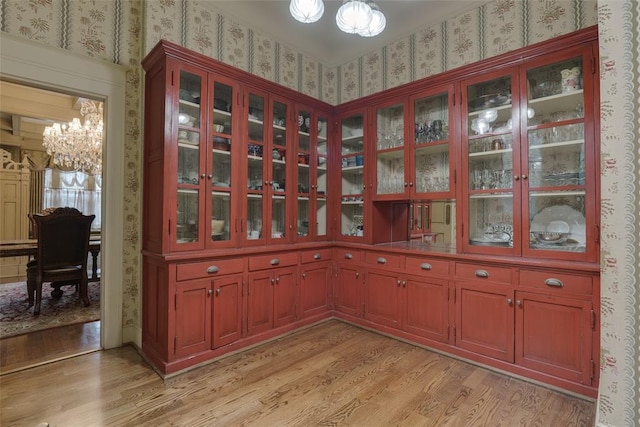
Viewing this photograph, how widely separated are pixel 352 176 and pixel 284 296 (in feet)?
5.24

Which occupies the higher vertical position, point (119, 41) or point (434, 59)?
point (434, 59)

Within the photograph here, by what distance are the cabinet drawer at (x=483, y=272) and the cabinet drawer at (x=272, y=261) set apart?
1.58 meters

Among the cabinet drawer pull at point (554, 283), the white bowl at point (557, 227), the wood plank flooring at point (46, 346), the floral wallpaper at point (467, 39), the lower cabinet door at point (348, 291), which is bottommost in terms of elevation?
the wood plank flooring at point (46, 346)

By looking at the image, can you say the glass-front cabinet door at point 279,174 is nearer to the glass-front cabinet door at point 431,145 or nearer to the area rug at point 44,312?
the glass-front cabinet door at point 431,145

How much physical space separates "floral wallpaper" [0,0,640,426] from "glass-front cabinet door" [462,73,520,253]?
0.54m

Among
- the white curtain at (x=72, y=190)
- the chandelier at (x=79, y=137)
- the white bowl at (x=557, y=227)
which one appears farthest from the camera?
the white curtain at (x=72, y=190)

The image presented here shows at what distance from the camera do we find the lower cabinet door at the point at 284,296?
10.1 feet

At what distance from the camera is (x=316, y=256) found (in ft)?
11.4

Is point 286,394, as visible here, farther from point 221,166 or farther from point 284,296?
point 221,166

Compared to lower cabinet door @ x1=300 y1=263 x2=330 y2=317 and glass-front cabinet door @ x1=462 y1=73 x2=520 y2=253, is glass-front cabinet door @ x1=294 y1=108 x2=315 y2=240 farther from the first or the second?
glass-front cabinet door @ x1=462 y1=73 x2=520 y2=253

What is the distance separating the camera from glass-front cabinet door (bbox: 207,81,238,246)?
8.79 ft

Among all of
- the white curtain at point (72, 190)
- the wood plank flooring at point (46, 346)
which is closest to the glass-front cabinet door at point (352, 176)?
the wood plank flooring at point (46, 346)

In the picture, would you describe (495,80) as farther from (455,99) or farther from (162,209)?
(162,209)

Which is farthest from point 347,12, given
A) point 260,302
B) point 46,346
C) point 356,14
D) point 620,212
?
point 46,346
